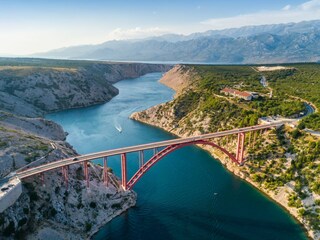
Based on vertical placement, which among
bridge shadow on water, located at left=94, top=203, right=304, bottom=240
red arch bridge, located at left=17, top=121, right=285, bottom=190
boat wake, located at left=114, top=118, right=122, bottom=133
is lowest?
bridge shadow on water, located at left=94, top=203, right=304, bottom=240

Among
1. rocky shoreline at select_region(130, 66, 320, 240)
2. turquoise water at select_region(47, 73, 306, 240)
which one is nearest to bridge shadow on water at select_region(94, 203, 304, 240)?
turquoise water at select_region(47, 73, 306, 240)

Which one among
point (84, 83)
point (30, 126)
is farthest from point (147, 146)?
point (84, 83)

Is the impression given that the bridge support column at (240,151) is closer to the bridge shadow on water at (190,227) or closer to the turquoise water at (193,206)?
the turquoise water at (193,206)

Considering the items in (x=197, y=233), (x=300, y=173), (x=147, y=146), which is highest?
(x=147, y=146)

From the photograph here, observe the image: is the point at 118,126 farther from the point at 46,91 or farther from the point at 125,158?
the point at 125,158

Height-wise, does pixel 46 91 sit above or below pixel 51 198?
above

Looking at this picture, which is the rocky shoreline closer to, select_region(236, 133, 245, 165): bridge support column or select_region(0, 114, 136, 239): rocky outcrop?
select_region(236, 133, 245, 165): bridge support column

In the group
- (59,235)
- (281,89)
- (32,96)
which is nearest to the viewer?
(59,235)

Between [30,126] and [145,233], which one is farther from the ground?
[30,126]

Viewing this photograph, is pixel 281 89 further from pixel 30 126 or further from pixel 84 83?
pixel 84 83

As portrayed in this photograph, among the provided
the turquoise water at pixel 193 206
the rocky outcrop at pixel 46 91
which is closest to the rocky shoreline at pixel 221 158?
the turquoise water at pixel 193 206

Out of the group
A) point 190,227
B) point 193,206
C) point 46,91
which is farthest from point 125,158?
point 46,91
